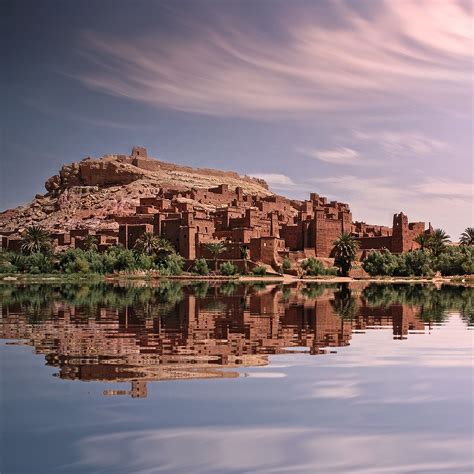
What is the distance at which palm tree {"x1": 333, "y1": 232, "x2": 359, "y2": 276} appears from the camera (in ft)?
199

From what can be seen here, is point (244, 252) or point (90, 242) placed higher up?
point (90, 242)

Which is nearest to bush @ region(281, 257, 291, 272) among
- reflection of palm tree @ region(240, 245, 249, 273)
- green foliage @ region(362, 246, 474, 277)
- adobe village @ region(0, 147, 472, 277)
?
adobe village @ region(0, 147, 472, 277)

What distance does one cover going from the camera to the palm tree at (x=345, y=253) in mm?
60719

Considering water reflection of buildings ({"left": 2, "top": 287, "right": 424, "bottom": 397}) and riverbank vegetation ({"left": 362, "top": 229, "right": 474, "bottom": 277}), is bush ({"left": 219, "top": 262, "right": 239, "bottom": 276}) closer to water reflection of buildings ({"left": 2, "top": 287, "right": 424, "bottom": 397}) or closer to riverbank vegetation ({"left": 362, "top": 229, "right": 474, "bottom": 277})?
riverbank vegetation ({"left": 362, "top": 229, "right": 474, "bottom": 277})

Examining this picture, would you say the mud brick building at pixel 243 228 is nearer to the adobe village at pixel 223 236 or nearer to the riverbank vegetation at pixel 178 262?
the adobe village at pixel 223 236

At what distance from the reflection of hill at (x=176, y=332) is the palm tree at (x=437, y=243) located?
4296 cm

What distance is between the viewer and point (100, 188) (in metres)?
93.5

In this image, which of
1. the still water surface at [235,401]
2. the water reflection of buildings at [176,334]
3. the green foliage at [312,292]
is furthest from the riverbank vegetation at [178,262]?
the still water surface at [235,401]

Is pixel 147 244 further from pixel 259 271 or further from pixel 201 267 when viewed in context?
pixel 259 271

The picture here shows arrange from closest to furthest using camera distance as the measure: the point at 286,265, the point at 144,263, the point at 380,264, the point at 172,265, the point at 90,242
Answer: the point at 172,265 → the point at 144,263 → the point at 286,265 → the point at 380,264 → the point at 90,242

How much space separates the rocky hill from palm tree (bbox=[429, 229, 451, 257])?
34078mm

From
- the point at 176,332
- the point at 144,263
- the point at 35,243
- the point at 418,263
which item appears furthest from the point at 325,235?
the point at 176,332

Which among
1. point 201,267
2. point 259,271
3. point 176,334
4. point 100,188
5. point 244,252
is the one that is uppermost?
point 100,188

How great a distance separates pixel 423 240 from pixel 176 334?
5523 cm
